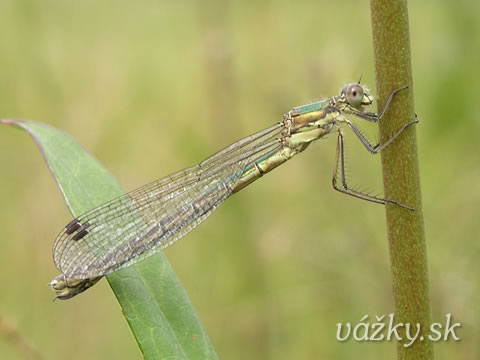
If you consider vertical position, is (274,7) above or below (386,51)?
above

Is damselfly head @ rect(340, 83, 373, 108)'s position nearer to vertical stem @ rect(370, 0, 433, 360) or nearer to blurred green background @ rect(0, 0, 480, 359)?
blurred green background @ rect(0, 0, 480, 359)

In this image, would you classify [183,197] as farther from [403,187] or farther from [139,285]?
[403,187]

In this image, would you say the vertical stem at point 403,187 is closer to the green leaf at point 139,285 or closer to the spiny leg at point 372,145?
the spiny leg at point 372,145

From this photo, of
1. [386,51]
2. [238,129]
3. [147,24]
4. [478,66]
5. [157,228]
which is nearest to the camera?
[386,51]

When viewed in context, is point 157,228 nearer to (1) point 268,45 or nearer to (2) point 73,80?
(1) point 268,45

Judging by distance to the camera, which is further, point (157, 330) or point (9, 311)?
point (9, 311)

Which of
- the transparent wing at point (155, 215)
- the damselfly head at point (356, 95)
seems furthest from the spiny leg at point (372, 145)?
the transparent wing at point (155, 215)

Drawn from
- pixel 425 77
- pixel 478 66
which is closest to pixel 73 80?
pixel 425 77
